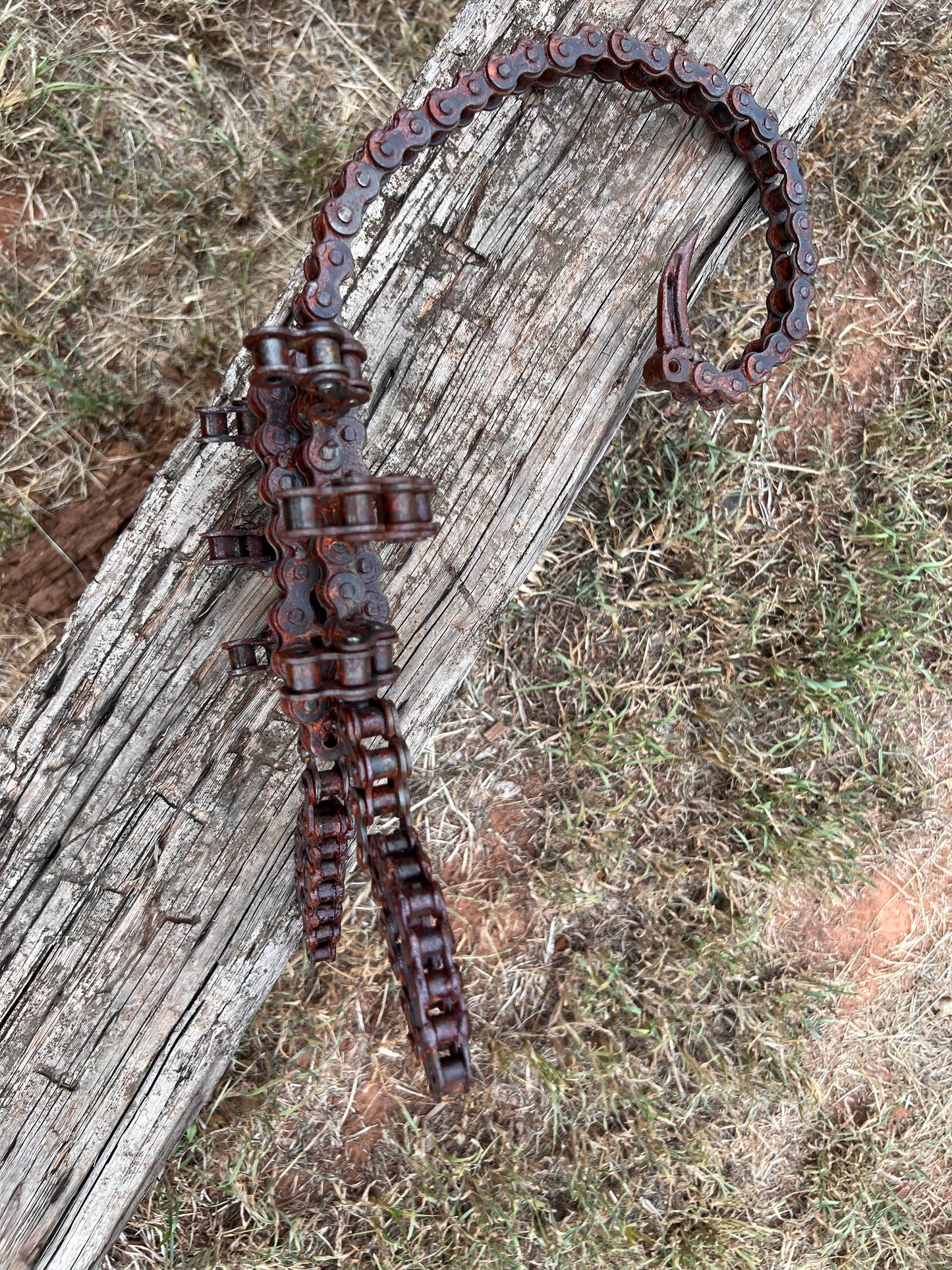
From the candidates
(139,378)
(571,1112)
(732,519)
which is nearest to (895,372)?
(732,519)

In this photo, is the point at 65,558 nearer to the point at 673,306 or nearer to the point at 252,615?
the point at 252,615

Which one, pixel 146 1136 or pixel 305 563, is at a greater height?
pixel 305 563

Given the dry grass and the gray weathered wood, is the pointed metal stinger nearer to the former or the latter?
the gray weathered wood

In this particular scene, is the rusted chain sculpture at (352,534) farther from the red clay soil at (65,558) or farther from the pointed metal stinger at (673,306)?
the red clay soil at (65,558)

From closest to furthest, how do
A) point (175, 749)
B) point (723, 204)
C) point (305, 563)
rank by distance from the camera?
point (305, 563) → point (175, 749) → point (723, 204)

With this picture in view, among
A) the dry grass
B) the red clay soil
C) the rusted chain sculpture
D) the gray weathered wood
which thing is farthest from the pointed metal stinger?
the red clay soil

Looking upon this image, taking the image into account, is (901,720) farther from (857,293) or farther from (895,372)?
(857,293)

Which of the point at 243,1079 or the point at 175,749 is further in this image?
the point at 243,1079
